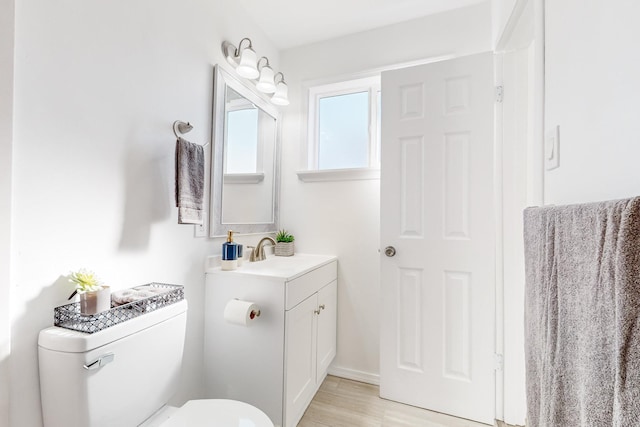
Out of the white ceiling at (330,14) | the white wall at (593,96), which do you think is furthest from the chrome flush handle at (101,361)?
the white ceiling at (330,14)

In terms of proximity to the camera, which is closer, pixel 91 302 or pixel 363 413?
pixel 91 302

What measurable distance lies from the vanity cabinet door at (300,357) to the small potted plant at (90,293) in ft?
2.36

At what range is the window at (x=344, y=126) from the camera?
2.07 metres

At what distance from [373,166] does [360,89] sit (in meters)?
0.64

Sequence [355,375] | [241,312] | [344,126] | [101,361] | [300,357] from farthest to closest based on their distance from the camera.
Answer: [344,126]
[355,375]
[300,357]
[241,312]
[101,361]

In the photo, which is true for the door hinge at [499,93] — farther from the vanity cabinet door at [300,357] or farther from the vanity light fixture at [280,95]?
the vanity cabinet door at [300,357]

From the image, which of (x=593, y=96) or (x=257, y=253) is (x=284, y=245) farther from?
(x=593, y=96)

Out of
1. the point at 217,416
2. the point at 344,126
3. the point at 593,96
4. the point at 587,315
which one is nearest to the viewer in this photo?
the point at 587,315

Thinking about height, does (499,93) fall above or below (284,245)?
above

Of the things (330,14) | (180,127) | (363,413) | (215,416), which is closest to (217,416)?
(215,416)

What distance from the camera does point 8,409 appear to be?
777 mm

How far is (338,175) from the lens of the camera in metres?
2.04

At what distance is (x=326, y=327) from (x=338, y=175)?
1061 mm

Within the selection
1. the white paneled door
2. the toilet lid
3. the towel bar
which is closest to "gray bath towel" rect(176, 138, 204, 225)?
the towel bar
